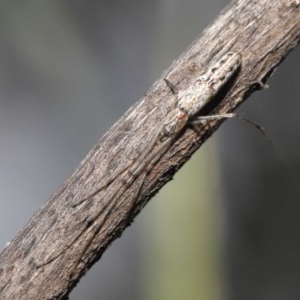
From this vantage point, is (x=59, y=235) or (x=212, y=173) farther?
(x=212, y=173)

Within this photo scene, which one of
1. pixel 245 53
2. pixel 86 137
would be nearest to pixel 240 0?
pixel 245 53

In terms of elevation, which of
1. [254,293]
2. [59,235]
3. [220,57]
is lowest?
[59,235]

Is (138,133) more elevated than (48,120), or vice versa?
(48,120)

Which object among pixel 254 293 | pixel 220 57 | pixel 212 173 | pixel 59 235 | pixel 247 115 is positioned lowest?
pixel 59 235

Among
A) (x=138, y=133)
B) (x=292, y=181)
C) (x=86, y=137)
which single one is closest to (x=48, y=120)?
(x=86, y=137)

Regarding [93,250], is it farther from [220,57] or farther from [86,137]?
[86,137]

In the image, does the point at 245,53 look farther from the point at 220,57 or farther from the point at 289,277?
the point at 289,277
